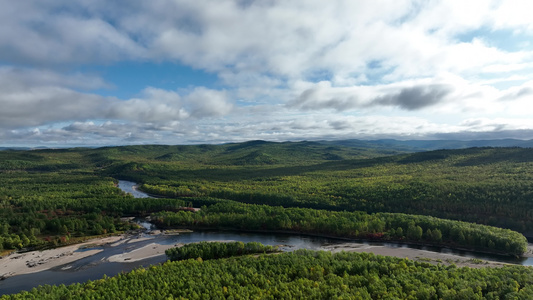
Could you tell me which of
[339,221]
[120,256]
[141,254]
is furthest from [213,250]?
[339,221]

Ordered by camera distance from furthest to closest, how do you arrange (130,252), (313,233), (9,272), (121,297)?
(313,233), (130,252), (9,272), (121,297)

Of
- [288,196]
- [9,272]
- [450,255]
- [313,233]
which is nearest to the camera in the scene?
[9,272]

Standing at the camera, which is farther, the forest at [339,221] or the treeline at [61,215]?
the treeline at [61,215]

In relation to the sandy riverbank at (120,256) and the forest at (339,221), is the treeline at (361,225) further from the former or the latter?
the sandy riverbank at (120,256)

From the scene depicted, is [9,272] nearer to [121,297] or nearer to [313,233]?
[121,297]

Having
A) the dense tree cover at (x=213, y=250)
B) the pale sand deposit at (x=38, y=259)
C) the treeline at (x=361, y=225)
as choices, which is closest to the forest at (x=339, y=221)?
the treeline at (x=361, y=225)

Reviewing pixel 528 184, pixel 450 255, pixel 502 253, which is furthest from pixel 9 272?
pixel 528 184
